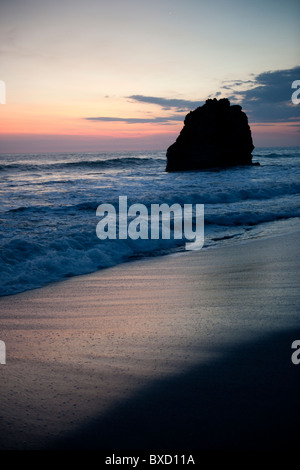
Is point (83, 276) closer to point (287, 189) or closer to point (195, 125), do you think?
point (287, 189)

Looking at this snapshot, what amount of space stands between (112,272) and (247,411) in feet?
12.4

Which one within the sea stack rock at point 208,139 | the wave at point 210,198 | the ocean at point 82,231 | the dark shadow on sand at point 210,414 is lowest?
the dark shadow on sand at point 210,414

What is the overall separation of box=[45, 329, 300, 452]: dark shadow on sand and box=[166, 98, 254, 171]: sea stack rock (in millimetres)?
34552

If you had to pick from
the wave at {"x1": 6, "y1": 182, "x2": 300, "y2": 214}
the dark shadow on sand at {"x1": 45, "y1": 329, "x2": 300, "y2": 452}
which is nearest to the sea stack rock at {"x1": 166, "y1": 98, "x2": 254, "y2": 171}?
the wave at {"x1": 6, "y1": 182, "x2": 300, "y2": 214}

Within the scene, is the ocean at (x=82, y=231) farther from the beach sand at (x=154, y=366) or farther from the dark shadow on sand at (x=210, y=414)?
the dark shadow on sand at (x=210, y=414)

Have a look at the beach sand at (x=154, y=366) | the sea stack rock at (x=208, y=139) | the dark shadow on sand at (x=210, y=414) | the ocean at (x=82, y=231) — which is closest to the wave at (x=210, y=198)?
the ocean at (x=82, y=231)

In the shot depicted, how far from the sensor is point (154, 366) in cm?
256

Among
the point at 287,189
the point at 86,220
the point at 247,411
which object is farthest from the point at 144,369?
the point at 287,189

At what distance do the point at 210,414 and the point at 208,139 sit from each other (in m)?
37.1

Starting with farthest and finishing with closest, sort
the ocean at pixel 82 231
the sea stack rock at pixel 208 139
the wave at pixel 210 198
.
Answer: the sea stack rock at pixel 208 139
the wave at pixel 210 198
the ocean at pixel 82 231

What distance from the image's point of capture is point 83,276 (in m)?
5.38

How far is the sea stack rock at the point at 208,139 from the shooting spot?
3650 centimetres

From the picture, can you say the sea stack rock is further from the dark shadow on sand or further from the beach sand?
the dark shadow on sand
